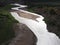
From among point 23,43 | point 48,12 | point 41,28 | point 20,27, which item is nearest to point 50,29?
point 41,28

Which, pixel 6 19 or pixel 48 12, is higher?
pixel 6 19

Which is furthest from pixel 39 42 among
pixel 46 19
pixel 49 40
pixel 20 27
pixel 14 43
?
pixel 46 19

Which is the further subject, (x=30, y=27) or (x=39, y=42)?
(x=30, y=27)

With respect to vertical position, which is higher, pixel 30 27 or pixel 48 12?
pixel 30 27

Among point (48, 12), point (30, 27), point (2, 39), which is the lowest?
point (48, 12)

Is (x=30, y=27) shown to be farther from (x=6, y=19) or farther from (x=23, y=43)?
(x=23, y=43)

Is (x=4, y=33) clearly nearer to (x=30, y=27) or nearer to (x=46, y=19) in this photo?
(x=30, y=27)

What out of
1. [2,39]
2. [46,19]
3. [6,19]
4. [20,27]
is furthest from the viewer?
[46,19]

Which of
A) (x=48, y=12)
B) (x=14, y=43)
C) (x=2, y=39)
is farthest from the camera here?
(x=48, y=12)

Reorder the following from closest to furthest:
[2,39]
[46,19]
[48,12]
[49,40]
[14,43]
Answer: [14,43] < [2,39] < [49,40] < [46,19] < [48,12]
